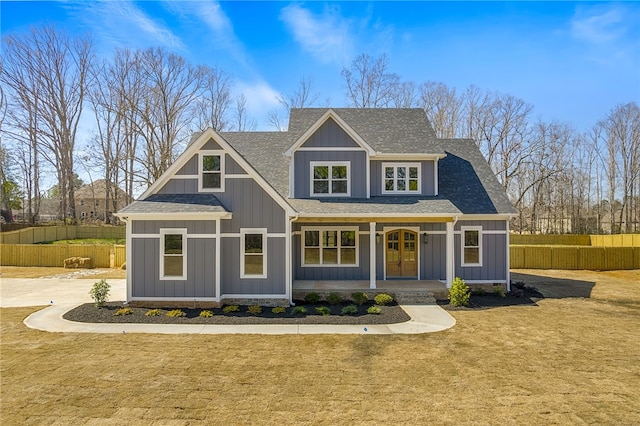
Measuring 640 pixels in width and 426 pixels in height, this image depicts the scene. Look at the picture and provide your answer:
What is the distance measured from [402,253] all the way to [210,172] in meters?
8.84

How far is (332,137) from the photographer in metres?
15.2

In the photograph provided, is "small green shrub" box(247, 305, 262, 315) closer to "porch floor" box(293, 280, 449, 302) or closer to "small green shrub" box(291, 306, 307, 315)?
"small green shrub" box(291, 306, 307, 315)

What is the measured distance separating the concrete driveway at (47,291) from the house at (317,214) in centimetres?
368

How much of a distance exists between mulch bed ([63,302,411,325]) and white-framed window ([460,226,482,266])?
5024 millimetres

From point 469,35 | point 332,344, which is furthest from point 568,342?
point 469,35

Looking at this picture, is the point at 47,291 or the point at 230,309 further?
the point at 47,291

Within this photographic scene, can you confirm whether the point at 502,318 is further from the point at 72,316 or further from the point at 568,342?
the point at 72,316

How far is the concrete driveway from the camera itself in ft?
43.9

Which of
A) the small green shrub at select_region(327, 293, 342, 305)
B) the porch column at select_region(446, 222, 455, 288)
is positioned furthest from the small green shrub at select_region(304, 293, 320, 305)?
the porch column at select_region(446, 222, 455, 288)

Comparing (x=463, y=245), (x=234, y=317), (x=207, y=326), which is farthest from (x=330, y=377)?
(x=463, y=245)

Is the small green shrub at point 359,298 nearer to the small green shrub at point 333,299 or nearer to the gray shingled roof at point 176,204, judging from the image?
the small green shrub at point 333,299

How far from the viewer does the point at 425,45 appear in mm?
12570

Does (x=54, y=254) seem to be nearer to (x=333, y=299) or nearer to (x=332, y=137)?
(x=332, y=137)

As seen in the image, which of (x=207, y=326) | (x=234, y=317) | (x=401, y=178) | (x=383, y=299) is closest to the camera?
(x=207, y=326)
